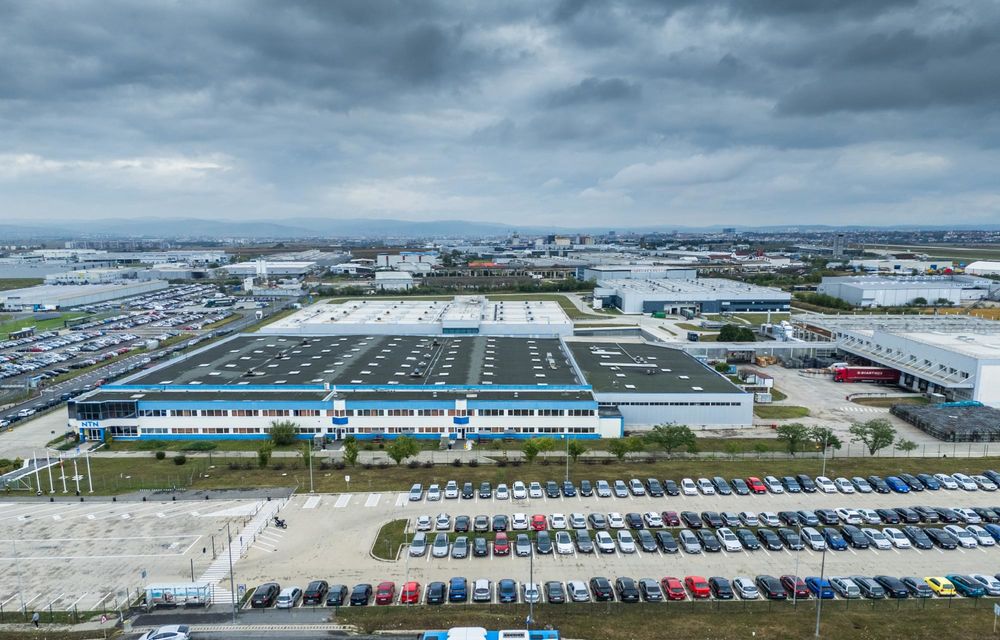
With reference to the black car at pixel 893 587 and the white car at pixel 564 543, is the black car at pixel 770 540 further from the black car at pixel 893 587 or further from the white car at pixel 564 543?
the white car at pixel 564 543

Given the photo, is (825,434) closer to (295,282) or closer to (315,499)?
(315,499)

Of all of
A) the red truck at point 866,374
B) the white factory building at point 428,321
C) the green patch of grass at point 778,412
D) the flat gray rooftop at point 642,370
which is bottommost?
the green patch of grass at point 778,412

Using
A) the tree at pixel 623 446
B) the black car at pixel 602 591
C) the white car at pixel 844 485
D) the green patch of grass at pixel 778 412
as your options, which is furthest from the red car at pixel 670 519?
the green patch of grass at pixel 778 412

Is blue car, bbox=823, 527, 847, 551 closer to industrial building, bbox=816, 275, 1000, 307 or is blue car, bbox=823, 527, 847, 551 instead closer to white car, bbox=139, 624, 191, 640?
white car, bbox=139, 624, 191, 640

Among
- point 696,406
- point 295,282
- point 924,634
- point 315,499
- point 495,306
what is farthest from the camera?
point 295,282

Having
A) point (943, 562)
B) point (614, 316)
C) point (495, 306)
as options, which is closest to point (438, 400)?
point (943, 562)

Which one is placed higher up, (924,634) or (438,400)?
(438,400)
